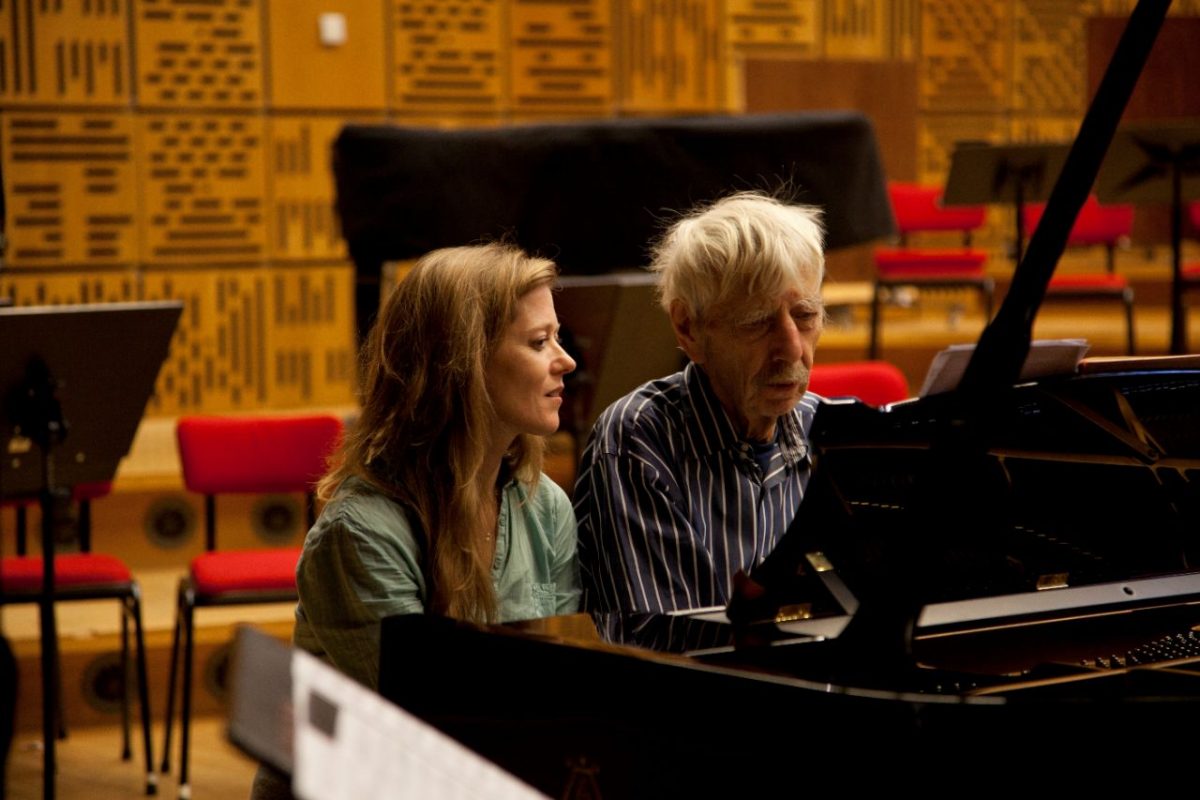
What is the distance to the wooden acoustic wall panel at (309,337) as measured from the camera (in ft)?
24.7

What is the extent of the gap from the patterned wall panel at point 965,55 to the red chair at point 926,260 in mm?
1372

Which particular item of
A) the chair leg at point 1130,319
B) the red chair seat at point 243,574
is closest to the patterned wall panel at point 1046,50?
the chair leg at point 1130,319

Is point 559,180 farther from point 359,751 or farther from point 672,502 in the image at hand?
point 359,751

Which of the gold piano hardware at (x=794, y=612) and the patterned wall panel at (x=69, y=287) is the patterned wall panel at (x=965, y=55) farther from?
the gold piano hardware at (x=794, y=612)

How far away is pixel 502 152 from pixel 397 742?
417cm

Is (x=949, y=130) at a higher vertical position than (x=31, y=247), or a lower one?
higher

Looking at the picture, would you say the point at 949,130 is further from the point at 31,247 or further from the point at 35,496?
the point at 35,496

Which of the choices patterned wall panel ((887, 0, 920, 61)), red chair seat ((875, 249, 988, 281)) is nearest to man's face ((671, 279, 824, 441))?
red chair seat ((875, 249, 988, 281))

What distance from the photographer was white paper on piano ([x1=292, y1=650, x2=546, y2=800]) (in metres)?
0.84

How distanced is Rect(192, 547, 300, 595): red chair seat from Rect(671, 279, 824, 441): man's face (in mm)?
2080

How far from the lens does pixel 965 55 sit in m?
9.26

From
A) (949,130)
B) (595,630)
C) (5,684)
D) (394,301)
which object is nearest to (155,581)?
(394,301)

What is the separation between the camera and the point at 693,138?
4.96 m

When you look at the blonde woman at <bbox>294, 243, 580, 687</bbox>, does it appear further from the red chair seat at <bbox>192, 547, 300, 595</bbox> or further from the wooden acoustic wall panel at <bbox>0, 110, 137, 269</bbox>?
the wooden acoustic wall panel at <bbox>0, 110, 137, 269</bbox>
